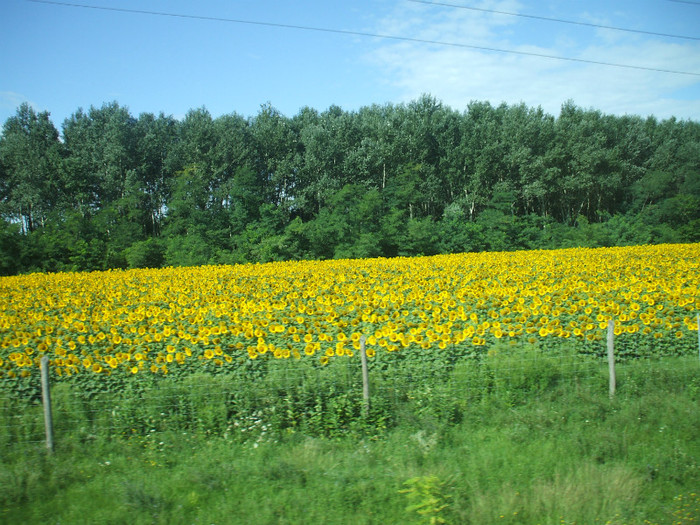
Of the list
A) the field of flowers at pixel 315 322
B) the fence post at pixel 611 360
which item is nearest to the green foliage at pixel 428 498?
the field of flowers at pixel 315 322

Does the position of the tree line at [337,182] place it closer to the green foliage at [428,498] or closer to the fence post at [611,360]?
the fence post at [611,360]

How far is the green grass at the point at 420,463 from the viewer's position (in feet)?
13.9

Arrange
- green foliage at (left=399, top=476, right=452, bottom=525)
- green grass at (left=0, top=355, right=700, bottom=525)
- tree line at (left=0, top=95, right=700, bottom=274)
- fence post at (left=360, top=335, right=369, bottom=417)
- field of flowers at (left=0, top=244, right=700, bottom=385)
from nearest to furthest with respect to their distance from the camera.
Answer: green foliage at (left=399, top=476, right=452, bottom=525) < green grass at (left=0, top=355, right=700, bottom=525) < fence post at (left=360, top=335, right=369, bottom=417) < field of flowers at (left=0, top=244, right=700, bottom=385) < tree line at (left=0, top=95, right=700, bottom=274)

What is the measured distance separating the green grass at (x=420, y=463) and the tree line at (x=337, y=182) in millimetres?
27815

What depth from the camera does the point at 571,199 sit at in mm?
56812

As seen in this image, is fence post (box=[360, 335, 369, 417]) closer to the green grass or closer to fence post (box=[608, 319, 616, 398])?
the green grass

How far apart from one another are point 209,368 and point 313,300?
219 inches

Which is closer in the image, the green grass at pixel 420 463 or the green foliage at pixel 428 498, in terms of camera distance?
the green foliage at pixel 428 498

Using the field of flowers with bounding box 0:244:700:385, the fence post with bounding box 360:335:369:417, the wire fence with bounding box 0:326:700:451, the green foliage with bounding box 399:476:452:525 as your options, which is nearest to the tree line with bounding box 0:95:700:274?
the field of flowers with bounding box 0:244:700:385

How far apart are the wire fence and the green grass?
0.12 feet

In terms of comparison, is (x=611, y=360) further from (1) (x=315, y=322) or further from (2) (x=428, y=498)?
(1) (x=315, y=322)

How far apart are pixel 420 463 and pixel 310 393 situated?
5.93 feet

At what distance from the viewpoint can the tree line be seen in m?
36.6

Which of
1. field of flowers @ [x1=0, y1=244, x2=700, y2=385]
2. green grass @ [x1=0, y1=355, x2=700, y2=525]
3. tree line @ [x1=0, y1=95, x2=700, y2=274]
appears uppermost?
tree line @ [x1=0, y1=95, x2=700, y2=274]
